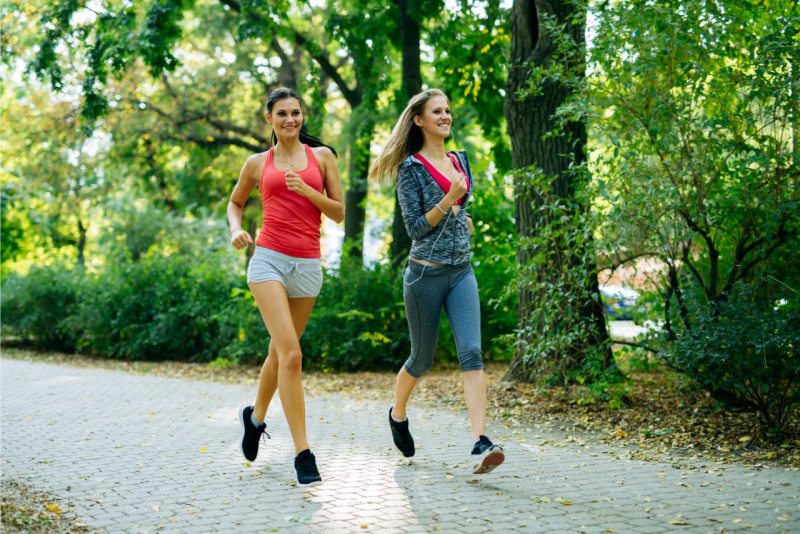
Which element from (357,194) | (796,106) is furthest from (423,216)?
(357,194)

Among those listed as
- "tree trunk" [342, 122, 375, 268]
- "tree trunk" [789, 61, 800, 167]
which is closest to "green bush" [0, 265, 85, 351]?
"tree trunk" [342, 122, 375, 268]

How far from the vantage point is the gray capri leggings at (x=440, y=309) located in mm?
4762

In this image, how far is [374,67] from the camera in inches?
582

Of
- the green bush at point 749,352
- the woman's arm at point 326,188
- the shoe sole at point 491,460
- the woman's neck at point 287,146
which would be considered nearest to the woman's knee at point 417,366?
the shoe sole at point 491,460

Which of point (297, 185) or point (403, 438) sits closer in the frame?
point (297, 185)

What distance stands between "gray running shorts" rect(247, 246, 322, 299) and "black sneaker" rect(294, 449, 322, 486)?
0.99m

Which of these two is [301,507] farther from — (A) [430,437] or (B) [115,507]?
(A) [430,437]

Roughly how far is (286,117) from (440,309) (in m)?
1.52

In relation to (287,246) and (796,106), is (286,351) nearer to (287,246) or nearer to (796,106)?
(287,246)

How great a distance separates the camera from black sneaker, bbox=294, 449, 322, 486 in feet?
15.0

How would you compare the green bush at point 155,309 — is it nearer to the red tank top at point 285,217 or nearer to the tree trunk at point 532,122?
the tree trunk at point 532,122

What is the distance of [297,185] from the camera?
475 cm

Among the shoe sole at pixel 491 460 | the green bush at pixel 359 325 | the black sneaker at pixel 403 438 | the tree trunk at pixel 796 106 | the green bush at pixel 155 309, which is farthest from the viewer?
the green bush at pixel 155 309

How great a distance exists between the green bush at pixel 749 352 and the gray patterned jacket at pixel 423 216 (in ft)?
6.78
